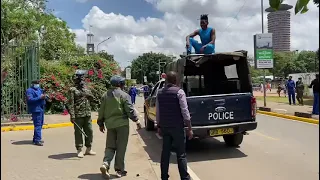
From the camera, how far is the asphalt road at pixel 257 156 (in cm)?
656

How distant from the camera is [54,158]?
793 cm

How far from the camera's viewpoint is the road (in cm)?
651

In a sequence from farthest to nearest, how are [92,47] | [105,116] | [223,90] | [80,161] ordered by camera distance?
[92,47] < [223,90] < [80,161] < [105,116]

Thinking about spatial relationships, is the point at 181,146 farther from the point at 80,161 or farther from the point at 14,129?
the point at 14,129

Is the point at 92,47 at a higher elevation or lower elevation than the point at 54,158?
higher

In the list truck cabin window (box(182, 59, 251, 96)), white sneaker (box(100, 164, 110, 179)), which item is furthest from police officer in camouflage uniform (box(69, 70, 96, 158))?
truck cabin window (box(182, 59, 251, 96))

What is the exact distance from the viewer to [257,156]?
8.13 metres

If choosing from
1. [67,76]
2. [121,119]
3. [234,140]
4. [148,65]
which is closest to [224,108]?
[234,140]

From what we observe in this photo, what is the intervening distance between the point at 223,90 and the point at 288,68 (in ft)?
268

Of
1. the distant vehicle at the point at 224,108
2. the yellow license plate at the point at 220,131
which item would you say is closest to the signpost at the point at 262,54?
the distant vehicle at the point at 224,108

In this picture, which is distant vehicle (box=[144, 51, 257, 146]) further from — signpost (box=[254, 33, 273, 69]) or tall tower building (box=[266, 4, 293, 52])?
signpost (box=[254, 33, 273, 69])

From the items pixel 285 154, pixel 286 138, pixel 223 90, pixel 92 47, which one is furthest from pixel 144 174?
pixel 92 47

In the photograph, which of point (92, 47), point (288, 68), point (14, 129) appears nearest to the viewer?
point (14, 129)

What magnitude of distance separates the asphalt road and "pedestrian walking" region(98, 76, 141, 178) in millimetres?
1101
